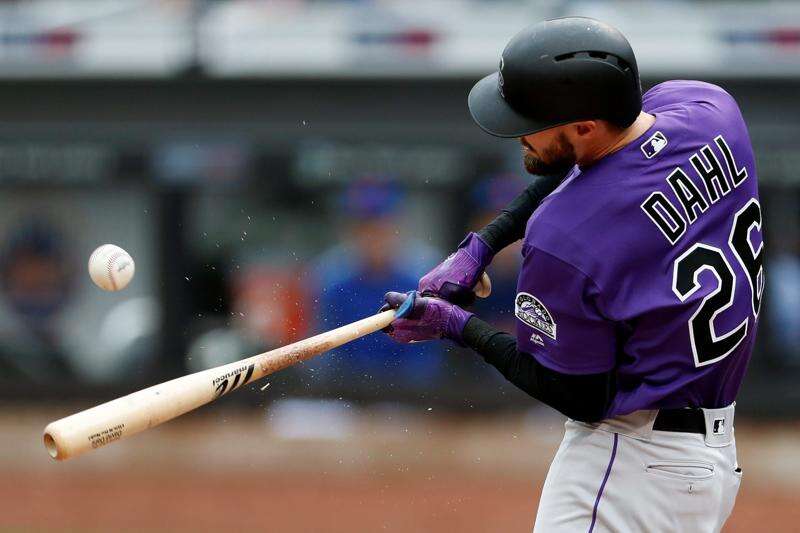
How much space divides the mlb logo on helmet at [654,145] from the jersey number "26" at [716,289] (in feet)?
0.81

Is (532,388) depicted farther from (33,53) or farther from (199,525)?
(33,53)

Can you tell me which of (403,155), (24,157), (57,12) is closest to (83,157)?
(24,157)

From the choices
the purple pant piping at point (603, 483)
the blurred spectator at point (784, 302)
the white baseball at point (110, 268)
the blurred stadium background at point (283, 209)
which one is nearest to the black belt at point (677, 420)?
the purple pant piping at point (603, 483)

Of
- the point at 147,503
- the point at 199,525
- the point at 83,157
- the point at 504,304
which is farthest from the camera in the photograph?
the point at 83,157

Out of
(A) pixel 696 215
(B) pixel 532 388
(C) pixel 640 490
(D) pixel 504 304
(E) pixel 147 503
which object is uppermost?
(A) pixel 696 215

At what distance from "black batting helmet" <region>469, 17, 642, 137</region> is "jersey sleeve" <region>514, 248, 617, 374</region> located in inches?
13.9

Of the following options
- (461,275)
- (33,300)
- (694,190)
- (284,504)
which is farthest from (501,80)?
(33,300)

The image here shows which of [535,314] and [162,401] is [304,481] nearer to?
[162,401]

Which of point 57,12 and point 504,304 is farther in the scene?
point 57,12

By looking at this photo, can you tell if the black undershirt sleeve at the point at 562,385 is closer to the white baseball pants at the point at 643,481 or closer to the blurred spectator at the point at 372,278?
the white baseball pants at the point at 643,481

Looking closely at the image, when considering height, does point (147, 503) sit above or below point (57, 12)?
below

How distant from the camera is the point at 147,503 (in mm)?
8609

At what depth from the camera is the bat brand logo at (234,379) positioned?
3.46 metres

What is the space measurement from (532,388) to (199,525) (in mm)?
5156
